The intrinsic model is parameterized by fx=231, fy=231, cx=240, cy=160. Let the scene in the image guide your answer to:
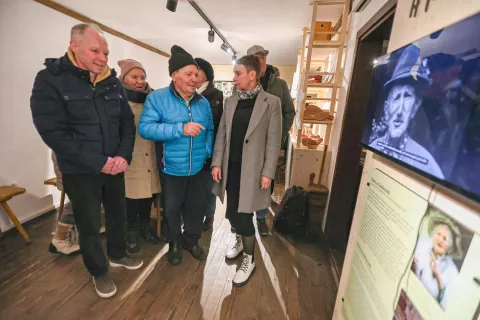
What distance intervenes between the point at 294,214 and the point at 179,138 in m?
1.37

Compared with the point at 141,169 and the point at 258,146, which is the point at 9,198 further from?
the point at 258,146

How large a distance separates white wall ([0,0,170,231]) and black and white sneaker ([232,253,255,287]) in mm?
2235

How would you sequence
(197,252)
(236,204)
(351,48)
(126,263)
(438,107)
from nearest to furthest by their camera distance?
(438,107)
(236,204)
(126,263)
(197,252)
(351,48)

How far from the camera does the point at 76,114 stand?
126 centimetres

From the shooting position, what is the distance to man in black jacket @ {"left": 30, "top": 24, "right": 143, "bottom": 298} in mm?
1198

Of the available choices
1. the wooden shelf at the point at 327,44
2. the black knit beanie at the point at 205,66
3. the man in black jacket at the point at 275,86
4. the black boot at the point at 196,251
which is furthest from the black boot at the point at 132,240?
the wooden shelf at the point at 327,44

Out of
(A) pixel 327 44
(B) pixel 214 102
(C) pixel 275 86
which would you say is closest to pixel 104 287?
(B) pixel 214 102

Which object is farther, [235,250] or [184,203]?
[235,250]

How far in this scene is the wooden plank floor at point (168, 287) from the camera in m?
1.46

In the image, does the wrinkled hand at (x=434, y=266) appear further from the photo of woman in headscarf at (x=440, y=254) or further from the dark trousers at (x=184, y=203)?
the dark trousers at (x=184, y=203)

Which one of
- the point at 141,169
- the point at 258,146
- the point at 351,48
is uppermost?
the point at 351,48

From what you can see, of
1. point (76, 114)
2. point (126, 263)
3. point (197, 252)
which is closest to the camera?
point (76, 114)

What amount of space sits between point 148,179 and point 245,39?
10.8 ft

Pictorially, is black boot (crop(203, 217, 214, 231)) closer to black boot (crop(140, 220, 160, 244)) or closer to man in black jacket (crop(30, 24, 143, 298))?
black boot (crop(140, 220, 160, 244))
